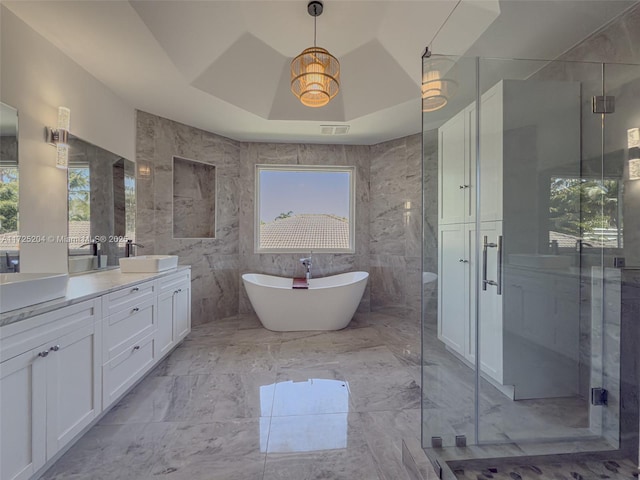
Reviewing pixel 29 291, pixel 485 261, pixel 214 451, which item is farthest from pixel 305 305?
pixel 29 291

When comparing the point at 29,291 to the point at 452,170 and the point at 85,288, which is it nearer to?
the point at 85,288

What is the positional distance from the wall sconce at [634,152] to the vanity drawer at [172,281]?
130 inches

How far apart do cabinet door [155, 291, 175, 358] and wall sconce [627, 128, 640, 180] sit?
3333 millimetres

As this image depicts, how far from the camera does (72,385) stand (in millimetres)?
1502

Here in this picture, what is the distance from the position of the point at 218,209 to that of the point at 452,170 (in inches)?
119

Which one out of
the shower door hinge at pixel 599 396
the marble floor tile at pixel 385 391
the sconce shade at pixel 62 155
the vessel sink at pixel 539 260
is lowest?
the marble floor tile at pixel 385 391

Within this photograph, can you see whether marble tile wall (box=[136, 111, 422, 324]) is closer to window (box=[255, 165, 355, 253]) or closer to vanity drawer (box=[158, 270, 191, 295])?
window (box=[255, 165, 355, 253])

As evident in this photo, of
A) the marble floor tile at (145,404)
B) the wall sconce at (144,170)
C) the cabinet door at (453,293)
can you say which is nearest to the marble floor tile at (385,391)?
the cabinet door at (453,293)

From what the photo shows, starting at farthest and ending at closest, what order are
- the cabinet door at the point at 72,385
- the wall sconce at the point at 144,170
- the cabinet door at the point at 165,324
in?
the wall sconce at the point at 144,170
the cabinet door at the point at 165,324
the cabinet door at the point at 72,385

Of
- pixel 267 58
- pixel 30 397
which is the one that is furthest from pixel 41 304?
pixel 267 58

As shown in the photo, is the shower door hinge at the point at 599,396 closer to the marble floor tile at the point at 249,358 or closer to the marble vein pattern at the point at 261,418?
the marble vein pattern at the point at 261,418

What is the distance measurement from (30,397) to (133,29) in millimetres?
2292

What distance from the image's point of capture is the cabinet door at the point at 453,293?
7.65 ft

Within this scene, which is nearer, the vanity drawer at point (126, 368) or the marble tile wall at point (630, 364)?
the marble tile wall at point (630, 364)
